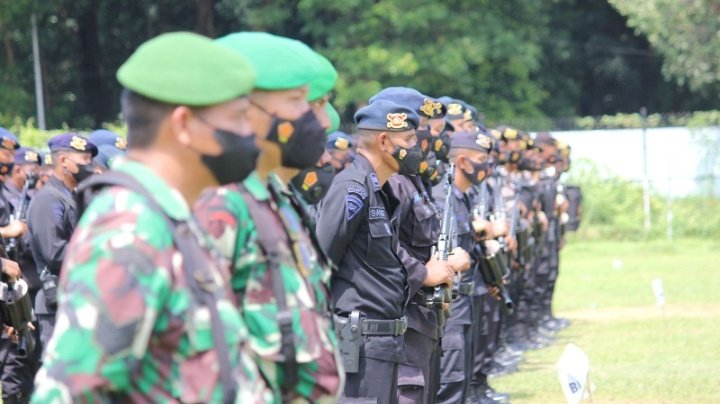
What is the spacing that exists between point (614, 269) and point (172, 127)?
24.4 m

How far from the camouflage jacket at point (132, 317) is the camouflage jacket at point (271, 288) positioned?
73 centimetres

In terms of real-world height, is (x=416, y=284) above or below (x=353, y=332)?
above

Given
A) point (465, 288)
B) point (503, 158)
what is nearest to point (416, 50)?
point (503, 158)

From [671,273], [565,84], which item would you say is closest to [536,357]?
[671,273]

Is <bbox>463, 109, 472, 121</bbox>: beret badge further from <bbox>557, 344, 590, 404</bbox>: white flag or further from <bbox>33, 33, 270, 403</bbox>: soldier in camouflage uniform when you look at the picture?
<bbox>33, 33, 270, 403</bbox>: soldier in camouflage uniform

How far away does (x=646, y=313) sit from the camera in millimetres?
19719

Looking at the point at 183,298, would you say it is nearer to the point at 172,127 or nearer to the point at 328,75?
the point at 172,127

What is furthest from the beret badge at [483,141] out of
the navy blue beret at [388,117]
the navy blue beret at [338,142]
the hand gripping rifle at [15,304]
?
the hand gripping rifle at [15,304]

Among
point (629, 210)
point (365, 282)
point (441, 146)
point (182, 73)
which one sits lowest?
point (629, 210)

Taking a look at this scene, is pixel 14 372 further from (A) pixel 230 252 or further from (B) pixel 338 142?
(A) pixel 230 252

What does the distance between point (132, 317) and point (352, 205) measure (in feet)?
13.8

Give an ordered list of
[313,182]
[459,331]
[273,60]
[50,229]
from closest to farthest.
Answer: [273,60] → [313,182] → [50,229] → [459,331]

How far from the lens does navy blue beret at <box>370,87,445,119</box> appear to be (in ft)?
27.8

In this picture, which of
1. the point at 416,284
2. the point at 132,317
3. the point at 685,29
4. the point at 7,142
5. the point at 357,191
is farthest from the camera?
the point at 685,29
